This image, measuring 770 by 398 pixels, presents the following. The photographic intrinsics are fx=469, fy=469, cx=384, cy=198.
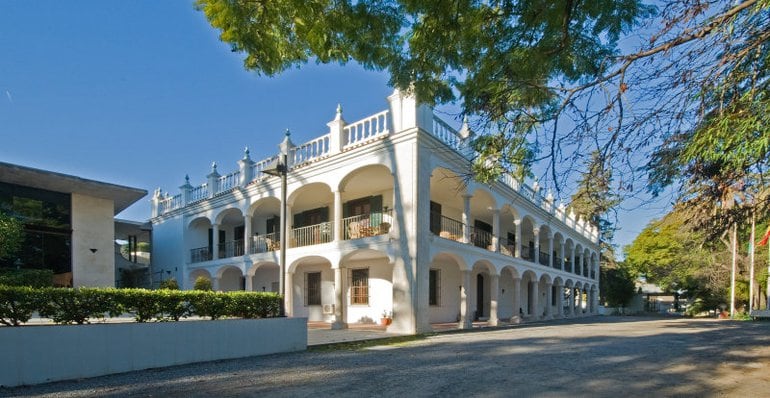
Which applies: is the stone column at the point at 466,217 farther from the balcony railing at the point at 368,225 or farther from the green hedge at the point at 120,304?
the green hedge at the point at 120,304

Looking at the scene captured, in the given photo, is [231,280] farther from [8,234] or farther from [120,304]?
[120,304]

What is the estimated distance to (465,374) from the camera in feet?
23.6

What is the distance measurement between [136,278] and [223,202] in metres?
8.80

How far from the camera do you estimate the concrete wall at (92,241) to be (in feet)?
55.0

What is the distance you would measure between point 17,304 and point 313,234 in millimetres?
12865

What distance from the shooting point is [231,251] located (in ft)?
78.4

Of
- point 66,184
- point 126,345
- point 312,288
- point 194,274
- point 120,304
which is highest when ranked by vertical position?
point 66,184

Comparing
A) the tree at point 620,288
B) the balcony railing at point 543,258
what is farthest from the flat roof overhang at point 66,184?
the tree at point 620,288

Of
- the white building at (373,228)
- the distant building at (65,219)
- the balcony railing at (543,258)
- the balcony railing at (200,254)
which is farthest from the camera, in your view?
the balcony railing at (543,258)

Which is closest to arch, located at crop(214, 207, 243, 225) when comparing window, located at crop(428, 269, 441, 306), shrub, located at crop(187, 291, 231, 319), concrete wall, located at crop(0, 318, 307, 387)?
window, located at crop(428, 269, 441, 306)

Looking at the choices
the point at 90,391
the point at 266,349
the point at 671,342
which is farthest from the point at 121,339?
the point at 671,342

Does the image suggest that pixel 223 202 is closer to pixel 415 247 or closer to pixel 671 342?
pixel 415 247

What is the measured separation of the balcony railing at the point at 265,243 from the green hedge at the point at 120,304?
33.3 feet

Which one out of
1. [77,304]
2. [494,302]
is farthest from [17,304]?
[494,302]
